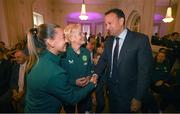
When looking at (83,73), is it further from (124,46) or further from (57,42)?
(57,42)

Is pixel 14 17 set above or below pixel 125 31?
above

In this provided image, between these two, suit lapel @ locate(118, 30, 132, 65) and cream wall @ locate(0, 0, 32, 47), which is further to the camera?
cream wall @ locate(0, 0, 32, 47)

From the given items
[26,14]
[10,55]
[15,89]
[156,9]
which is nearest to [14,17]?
[26,14]

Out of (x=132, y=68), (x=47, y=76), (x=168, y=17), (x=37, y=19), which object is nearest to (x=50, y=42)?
(x=47, y=76)

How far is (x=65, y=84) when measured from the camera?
4.04 ft

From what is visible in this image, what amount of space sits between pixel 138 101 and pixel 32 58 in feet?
3.65

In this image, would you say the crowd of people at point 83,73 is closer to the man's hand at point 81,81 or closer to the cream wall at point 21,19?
the man's hand at point 81,81

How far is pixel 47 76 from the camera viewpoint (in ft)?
3.82

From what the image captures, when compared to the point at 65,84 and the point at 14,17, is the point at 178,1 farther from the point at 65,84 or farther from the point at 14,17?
the point at 14,17

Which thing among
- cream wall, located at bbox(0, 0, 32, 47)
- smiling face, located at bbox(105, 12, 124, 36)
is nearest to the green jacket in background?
smiling face, located at bbox(105, 12, 124, 36)

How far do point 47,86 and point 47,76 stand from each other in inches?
3.0

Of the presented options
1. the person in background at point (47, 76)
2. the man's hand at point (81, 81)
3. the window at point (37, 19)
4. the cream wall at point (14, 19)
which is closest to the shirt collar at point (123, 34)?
the man's hand at point (81, 81)

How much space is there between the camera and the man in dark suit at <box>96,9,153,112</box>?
1.67m

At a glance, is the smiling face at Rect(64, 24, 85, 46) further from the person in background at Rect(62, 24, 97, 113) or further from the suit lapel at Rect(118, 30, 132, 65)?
the suit lapel at Rect(118, 30, 132, 65)
